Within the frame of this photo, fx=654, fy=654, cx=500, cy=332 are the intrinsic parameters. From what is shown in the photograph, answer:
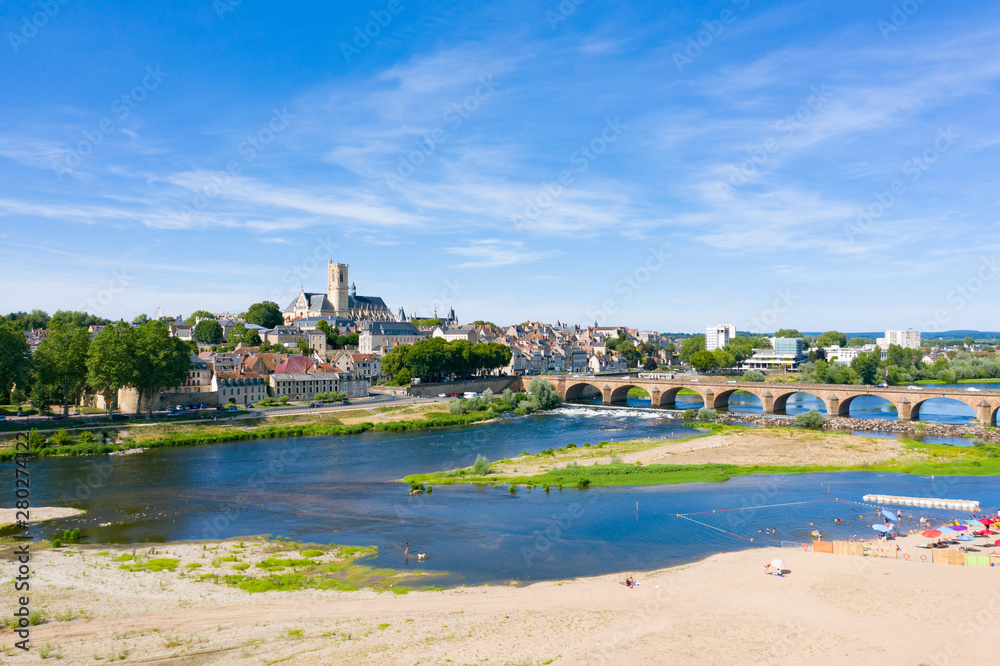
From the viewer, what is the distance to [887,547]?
92.0ft

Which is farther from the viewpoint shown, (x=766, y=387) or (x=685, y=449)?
(x=766, y=387)

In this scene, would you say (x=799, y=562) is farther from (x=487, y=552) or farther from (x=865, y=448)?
(x=865, y=448)

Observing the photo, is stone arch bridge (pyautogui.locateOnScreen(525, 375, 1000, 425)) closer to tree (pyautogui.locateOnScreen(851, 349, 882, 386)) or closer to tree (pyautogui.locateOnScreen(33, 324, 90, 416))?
tree (pyautogui.locateOnScreen(851, 349, 882, 386))

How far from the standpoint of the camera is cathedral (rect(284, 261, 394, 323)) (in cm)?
16050

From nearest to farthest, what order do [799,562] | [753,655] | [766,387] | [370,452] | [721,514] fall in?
[753,655]
[799,562]
[721,514]
[370,452]
[766,387]

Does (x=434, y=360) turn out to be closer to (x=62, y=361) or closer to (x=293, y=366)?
(x=293, y=366)

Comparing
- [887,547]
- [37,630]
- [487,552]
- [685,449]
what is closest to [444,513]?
[487,552]

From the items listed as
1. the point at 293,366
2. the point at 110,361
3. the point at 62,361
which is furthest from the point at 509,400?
the point at 62,361

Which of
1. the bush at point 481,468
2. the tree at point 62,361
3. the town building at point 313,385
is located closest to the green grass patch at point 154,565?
the bush at point 481,468

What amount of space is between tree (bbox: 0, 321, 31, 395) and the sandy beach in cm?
3886

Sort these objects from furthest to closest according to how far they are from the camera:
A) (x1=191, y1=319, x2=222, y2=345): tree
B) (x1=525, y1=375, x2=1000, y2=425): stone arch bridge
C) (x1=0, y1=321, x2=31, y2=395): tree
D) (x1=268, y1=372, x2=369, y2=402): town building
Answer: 1. (x1=191, y1=319, x2=222, y2=345): tree
2. (x1=268, y1=372, x2=369, y2=402): town building
3. (x1=525, y1=375, x2=1000, y2=425): stone arch bridge
4. (x1=0, y1=321, x2=31, y2=395): tree

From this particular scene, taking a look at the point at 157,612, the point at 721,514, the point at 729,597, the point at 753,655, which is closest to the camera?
the point at 753,655

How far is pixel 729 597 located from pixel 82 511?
32.6 metres

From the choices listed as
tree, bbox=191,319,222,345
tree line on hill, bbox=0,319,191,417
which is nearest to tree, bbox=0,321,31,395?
tree line on hill, bbox=0,319,191,417
